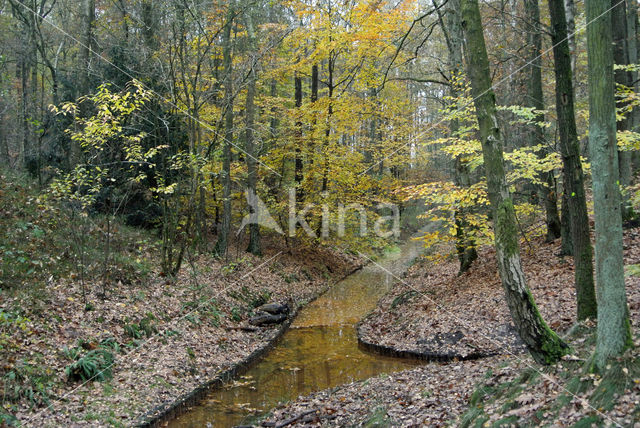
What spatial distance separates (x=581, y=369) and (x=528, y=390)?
611mm

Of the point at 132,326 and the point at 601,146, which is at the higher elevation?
the point at 601,146

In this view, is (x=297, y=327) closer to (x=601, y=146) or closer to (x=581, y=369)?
(x=581, y=369)

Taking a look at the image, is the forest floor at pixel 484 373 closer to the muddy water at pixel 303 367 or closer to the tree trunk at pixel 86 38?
the muddy water at pixel 303 367

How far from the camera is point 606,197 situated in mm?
4090

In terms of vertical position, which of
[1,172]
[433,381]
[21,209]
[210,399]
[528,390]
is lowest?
[210,399]

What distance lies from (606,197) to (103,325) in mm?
7987

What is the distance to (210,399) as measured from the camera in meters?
7.40

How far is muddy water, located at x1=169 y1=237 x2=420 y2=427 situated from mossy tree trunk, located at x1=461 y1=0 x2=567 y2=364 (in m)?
3.60

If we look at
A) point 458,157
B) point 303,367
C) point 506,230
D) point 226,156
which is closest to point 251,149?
point 226,156

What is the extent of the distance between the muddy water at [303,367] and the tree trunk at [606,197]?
15.1ft

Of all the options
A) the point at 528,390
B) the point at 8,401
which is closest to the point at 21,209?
the point at 8,401

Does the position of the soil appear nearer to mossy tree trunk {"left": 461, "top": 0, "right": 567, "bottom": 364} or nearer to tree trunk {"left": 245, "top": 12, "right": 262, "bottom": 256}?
tree trunk {"left": 245, "top": 12, "right": 262, "bottom": 256}

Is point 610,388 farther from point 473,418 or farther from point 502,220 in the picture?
point 502,220

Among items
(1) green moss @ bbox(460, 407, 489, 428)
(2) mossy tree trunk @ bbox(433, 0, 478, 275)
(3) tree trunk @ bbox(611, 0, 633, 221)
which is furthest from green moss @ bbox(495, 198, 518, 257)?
(3) tree trunk @ bbox(611, 0, 633, 221)
